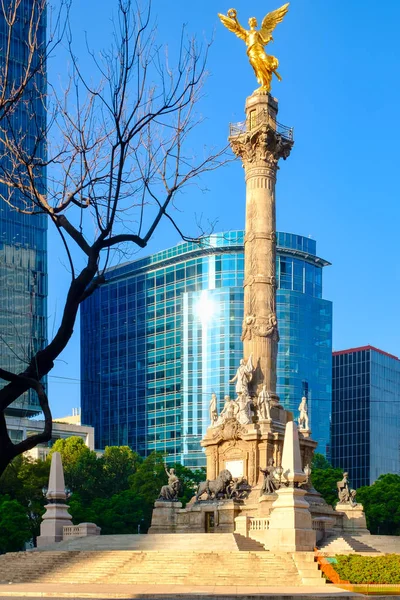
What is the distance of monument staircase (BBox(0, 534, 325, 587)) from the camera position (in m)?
31.7

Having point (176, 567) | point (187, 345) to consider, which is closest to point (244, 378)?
point (176, 567)

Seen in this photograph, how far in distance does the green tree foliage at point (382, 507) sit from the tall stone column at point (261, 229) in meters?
28.2

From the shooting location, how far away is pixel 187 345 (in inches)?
4665

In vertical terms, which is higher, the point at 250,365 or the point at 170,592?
the point at 250,365

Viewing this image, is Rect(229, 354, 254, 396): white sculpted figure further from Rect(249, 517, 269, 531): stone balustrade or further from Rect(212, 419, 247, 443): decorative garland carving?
Rect(249, 517, 269, 531): stone balustrade

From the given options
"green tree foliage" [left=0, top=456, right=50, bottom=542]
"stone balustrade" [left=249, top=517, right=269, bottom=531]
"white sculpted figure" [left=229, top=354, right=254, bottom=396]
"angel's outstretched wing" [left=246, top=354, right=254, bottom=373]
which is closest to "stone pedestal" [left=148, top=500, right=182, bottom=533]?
"white sculpted figure" [left=229, top=354, right=254, bottom=396]

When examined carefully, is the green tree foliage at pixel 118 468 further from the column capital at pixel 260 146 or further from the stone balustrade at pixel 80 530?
the column capital at pixel 260 146

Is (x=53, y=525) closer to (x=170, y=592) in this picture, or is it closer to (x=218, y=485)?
(x=218, y=485)

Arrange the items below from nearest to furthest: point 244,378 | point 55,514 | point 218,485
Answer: point 218,485 → point 55,514 → point 244,378

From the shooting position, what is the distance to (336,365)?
142500 millimetres

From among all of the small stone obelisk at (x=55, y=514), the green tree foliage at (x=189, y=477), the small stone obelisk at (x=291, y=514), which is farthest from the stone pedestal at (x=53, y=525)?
the green tree foliage at (x=189, y=477)

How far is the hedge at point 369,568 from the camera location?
31.0 m

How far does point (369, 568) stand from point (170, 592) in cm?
825

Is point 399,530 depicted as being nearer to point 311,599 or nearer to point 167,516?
point 167,516
